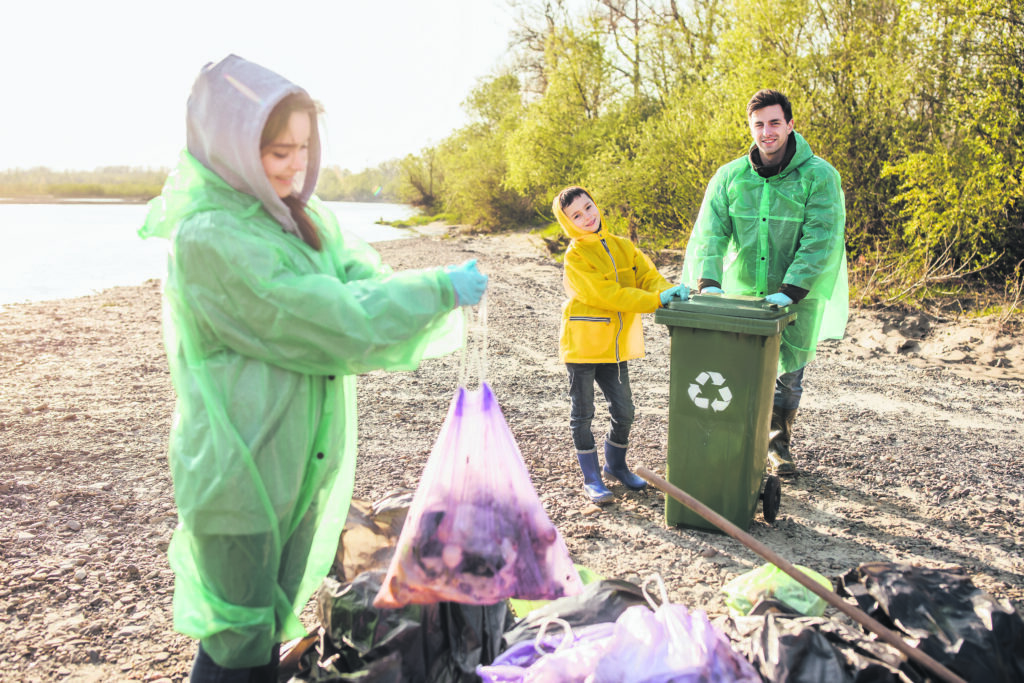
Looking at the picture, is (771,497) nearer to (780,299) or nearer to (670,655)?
(780,299)

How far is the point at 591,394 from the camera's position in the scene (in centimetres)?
354

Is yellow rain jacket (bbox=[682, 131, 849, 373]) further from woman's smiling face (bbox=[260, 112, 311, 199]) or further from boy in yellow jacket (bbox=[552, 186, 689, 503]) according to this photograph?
woman's smiling face (bbox=[260, 112, 311, 199])

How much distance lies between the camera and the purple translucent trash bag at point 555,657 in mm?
1857

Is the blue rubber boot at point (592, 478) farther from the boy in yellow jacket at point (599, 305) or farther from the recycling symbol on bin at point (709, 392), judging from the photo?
the recycling symbol on bin at point (709, 392)

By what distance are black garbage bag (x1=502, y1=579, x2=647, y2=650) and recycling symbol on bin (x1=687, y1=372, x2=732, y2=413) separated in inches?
43.1

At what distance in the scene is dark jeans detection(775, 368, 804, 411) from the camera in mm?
3916

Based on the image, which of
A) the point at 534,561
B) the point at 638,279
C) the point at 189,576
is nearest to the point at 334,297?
the point at 189,576

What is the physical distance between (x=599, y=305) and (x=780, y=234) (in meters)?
1.05

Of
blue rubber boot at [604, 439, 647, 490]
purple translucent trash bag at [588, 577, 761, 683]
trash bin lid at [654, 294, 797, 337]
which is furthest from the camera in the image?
blue rubber boot at [604, 439, 647, 490]

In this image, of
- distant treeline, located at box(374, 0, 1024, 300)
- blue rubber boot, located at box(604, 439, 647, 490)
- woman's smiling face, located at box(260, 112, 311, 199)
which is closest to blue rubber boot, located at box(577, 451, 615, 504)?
blue rubber boot, located at box(604, 439, 647, 490)

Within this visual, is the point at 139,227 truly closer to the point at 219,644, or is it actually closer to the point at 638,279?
the point at 219,644

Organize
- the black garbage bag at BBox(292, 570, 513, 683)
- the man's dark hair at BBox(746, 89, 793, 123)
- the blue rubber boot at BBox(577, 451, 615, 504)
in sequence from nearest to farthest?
the black garbage bag at BBox(292, 570, 513, 683), the man's dark hair at BBox(746, 89, 793, 123), the blue rubber boot at BBox(577, 451, 615, 504)

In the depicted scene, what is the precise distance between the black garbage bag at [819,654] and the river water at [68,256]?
1843 millimetres

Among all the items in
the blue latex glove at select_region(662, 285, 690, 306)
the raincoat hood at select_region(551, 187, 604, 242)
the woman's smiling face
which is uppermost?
the woman's smiling face
